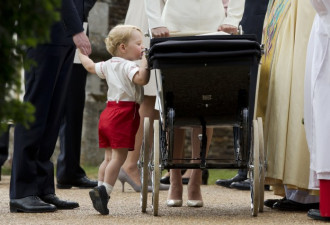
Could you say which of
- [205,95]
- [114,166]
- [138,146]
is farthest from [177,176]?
[138,146]

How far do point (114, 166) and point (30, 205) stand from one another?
619 millimetres

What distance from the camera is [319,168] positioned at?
443 cm

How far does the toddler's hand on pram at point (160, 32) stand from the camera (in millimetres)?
5289

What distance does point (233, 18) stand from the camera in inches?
215

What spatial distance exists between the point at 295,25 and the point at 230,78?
807 millimetres

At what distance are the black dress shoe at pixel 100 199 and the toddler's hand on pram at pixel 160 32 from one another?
114 centimetres

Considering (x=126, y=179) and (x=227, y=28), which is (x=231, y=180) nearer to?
(x=126, y=179)

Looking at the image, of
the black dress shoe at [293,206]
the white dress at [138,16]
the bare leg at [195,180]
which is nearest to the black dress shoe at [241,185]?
the white dress at [138,16]

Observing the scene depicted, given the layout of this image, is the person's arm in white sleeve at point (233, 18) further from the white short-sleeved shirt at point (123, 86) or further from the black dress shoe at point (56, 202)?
the black dress shoe at point (56, 202)

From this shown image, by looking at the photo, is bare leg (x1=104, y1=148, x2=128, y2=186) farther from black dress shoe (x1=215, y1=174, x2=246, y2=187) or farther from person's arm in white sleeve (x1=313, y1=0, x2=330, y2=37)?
black dress shoe (x1=215, y1=174, x2=246, y2=187)

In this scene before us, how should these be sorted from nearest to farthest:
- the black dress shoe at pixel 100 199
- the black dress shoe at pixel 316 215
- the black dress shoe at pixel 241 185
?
the black dress shoe at pixel 316 215 → the black dress shoe at pixel 100 199 → the black dress shoe at pixel 241 185

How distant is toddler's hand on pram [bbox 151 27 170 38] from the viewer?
5289 mm

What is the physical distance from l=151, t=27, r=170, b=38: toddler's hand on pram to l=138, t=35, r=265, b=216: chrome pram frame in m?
0.58

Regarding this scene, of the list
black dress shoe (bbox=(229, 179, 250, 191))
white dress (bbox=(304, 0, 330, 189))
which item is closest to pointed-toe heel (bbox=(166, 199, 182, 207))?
white dress (bbox=(304, 0, 330, 189))
